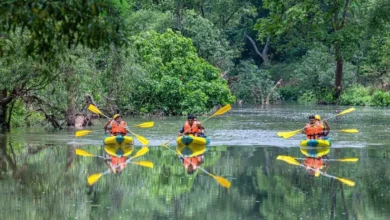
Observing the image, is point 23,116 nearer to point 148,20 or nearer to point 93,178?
point 93,178

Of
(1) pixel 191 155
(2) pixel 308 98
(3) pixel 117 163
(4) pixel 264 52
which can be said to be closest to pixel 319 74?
(2) pixel 308 98

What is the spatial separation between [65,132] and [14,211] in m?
17.6

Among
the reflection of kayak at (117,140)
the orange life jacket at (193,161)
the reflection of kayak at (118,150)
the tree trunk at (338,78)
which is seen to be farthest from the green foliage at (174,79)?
the orange life jacket at (193,161)

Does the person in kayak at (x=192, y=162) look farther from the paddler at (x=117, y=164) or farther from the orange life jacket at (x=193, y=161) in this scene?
the paddler at (x=117, y=164)

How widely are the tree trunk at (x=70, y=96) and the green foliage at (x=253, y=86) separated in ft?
93.0

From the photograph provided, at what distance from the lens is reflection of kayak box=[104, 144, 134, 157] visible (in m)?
22.2

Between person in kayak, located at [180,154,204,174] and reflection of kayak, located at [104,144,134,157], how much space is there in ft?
6.54

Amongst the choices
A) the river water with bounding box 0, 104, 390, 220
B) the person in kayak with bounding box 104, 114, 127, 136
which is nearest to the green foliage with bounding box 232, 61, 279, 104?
the river water with bounding box 0, 104, 390, 220

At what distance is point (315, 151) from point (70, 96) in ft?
32.7

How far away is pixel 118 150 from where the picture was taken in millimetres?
23359

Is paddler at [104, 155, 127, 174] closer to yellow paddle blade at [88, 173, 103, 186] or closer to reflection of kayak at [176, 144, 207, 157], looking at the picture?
yellow paddle blade at [88, 173, 103, 186]

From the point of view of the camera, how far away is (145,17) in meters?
52.4

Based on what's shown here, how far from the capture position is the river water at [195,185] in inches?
488

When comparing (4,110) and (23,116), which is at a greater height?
(4,110)
